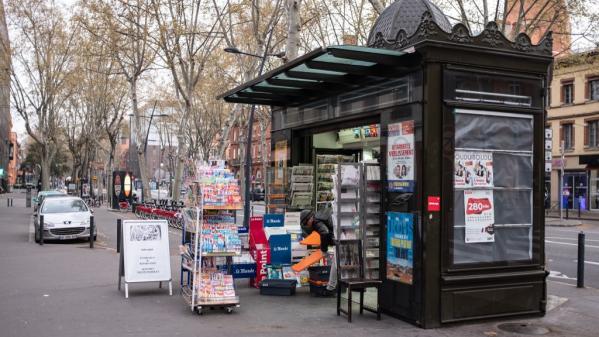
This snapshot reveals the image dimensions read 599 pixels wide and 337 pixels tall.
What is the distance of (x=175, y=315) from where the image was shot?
8234mm

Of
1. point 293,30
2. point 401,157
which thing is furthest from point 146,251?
point 293,30

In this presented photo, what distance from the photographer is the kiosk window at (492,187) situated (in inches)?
311

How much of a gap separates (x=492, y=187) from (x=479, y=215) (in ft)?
1.50

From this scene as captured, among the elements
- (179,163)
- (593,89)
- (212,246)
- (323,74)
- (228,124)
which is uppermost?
(593,89)

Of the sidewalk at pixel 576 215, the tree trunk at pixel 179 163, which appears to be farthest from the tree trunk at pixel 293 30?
the sidewalk at pixel 576 215

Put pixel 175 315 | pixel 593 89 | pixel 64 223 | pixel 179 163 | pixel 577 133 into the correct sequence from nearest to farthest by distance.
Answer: pixel 175 315 → pixel 64 223 → pixel 179 163 → pixel 593 89 → pixel 577 133

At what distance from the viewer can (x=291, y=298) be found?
9.55 metres

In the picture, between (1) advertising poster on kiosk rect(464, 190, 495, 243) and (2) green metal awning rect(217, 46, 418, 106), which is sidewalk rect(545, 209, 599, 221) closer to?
(2) green metal awning rect(217, 46, 418, 106)

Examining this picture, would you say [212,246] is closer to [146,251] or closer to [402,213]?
[146,251]

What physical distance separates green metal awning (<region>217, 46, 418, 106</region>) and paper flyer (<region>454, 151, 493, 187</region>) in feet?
4.77

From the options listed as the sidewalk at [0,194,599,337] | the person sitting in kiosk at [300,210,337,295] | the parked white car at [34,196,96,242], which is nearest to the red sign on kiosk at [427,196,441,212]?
the sidewalk at [0,194,599,337]

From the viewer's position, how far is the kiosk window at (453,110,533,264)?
789cm

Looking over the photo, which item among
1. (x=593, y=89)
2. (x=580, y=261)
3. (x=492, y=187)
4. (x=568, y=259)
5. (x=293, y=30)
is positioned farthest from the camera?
(x=593, y=89)

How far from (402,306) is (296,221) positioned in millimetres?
3715
